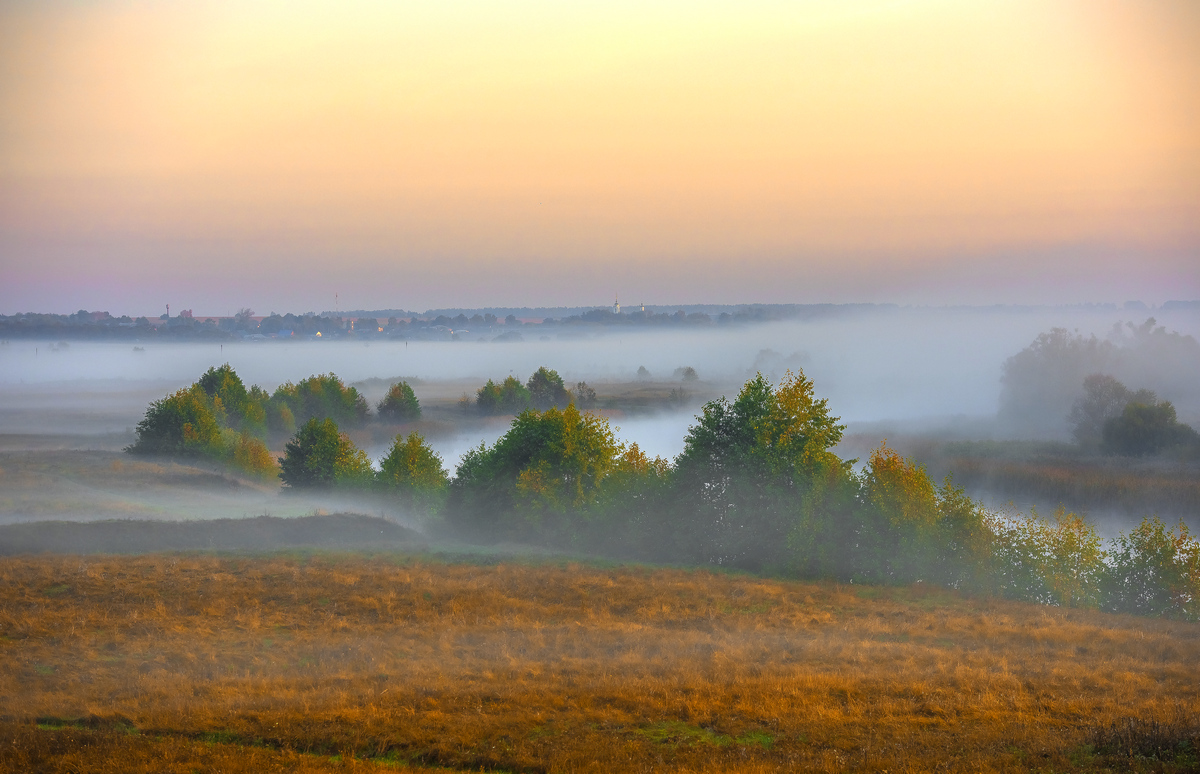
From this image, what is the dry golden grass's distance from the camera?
56.5 feet

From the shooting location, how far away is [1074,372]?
17238 centimetres

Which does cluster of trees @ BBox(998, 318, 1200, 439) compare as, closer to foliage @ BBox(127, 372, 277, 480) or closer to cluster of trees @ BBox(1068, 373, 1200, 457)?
cluster of trees @ BBox(1068, 373, 1200, 457)

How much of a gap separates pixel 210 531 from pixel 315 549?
7.11 m

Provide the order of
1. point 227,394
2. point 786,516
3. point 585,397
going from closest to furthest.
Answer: point 786,516 → point 227,394 → point 585,397

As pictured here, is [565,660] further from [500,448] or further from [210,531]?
[500,448]

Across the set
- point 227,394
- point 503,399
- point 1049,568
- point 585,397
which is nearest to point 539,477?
point 1049,568

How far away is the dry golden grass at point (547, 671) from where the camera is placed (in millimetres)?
17234

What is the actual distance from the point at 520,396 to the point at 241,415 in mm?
51234

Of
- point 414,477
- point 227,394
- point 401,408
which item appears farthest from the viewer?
point 401,408

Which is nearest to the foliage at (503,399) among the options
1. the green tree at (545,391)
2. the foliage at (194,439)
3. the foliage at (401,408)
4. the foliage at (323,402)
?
the green tree at (545,391)

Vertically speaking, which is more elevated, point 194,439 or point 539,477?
point 539,477

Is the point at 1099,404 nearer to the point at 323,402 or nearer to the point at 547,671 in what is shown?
the point at 323,402

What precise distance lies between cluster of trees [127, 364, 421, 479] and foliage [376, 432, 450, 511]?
10945mm

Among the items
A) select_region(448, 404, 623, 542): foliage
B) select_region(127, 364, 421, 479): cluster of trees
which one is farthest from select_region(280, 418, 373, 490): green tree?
select_region(448, 404, 623, 542): foliage
